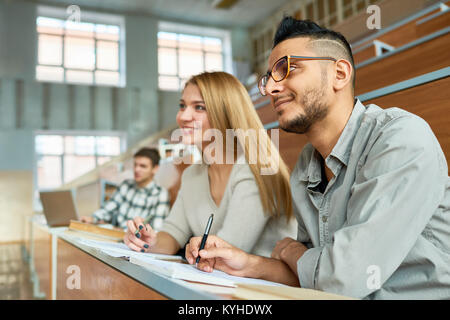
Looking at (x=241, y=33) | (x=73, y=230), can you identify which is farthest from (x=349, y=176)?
(x=241, y=33)

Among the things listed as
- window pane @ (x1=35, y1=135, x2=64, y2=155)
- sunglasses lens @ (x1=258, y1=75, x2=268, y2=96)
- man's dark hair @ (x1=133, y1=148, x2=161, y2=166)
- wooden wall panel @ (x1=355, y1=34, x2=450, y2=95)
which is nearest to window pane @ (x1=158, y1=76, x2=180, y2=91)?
window pane @ (x1=35, y1=135, x2=64, y2=155)

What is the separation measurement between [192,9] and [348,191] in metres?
9.45

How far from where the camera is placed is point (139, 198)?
318 centimetres

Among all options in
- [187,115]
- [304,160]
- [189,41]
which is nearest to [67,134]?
[189,41]

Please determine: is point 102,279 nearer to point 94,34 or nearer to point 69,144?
point 69,144

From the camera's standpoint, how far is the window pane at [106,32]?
9.39 m

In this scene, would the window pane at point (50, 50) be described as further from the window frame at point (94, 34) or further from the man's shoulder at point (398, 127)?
the man's shoulder at point (398, 127)

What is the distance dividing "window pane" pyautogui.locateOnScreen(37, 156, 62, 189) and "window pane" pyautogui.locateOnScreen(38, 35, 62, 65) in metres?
2.24

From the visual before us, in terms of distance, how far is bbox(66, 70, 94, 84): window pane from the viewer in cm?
908

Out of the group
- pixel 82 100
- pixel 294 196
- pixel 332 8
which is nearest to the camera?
pixel 294 196

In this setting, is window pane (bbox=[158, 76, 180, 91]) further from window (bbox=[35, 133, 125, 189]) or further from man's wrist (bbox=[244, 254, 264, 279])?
man's wrist (bbox=[244, 254, 264, 279])

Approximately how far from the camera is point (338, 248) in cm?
68
